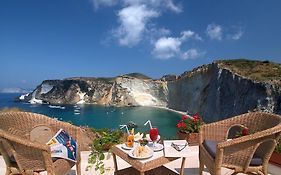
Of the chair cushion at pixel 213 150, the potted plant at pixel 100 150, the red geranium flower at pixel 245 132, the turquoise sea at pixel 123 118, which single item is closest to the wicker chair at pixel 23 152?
the potted plant at pixel 100 150

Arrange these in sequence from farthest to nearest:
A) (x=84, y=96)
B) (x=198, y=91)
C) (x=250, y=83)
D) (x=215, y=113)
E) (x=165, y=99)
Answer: (x=84, y=96) < (x=165, y=99) < (x=198, y=91) < (x=215, y=113) < (x=250, y=83)

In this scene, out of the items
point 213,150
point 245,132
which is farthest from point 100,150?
point 245,132

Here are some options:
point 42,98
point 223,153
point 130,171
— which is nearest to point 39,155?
point 130,171

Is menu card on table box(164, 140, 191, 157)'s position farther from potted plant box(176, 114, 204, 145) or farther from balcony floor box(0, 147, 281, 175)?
potted plant box(176, 114, 204, 145)

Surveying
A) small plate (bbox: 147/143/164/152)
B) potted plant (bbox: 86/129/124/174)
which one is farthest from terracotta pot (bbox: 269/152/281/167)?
potted plant (bbox: 86/129/124/174)

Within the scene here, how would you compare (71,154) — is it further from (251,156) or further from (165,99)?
(165,99)

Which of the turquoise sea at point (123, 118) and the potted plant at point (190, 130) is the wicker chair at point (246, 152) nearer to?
the potted plant at point (190, 130)
